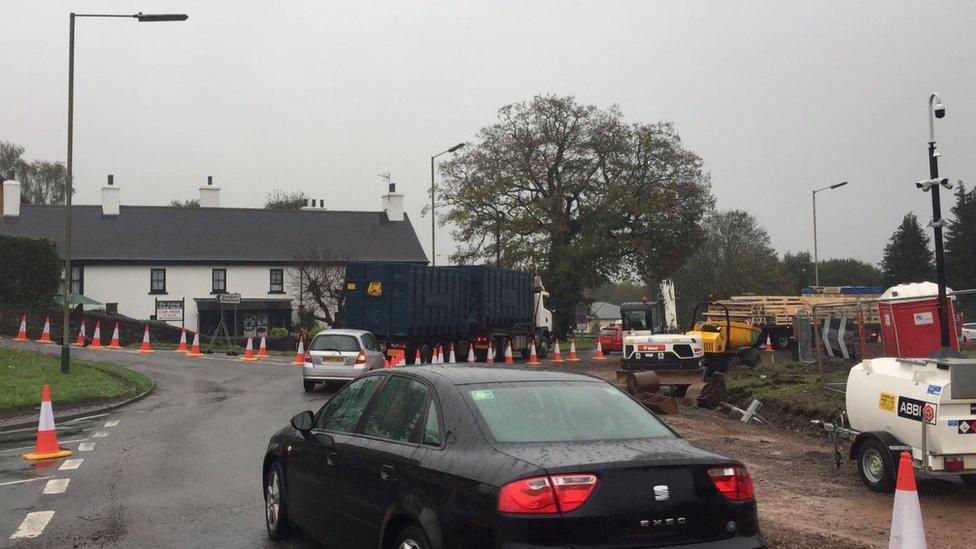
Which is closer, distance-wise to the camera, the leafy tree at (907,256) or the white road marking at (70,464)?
the white road marking at (70,464)

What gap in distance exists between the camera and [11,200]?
56.1 meters

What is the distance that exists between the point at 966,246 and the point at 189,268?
175 ft

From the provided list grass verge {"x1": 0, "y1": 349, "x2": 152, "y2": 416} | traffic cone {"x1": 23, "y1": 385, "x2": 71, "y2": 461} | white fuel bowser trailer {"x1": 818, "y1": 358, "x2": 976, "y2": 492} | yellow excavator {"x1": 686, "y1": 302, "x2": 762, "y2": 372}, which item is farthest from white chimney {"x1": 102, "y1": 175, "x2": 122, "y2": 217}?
white fuel bowser trailer {"x1": 818, "y1": 358, "x2": 976, "y2": 492}

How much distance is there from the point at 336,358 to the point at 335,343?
0.43m

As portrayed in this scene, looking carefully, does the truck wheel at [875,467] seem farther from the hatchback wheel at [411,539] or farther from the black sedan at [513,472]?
the hatchback wheel at [411,539]

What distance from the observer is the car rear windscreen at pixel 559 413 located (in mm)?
5246

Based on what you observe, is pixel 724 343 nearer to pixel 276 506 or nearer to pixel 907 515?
pixel 276 506

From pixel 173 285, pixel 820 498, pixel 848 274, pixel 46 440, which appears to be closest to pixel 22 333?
pixel 173 285

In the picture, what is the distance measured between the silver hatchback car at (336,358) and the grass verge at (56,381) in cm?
371

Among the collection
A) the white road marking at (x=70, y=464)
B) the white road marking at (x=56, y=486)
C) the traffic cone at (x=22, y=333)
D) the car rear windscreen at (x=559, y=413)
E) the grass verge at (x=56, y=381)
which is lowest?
the white road marking at (x=56, y=486)

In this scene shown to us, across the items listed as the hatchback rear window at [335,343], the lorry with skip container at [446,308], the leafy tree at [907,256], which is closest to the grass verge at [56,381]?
the hatchback rear window at [335,343]

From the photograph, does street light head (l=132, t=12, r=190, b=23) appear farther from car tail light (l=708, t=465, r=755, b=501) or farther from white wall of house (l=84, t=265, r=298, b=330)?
white wall of house (l=84, t=265, r=298, b=330)

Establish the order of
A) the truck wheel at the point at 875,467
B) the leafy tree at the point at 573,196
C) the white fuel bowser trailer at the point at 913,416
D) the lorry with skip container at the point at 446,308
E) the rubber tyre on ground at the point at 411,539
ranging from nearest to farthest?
the rubber tyre on ground at the point at 411,539, the white fuel bowser trailer at the point at 913,416, the truck wheel at the point at 875,467, the lorry with skip container at the point at 446,308, the leafy tree at the point at 573,196

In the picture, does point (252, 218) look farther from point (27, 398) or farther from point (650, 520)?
point (650, 520)
